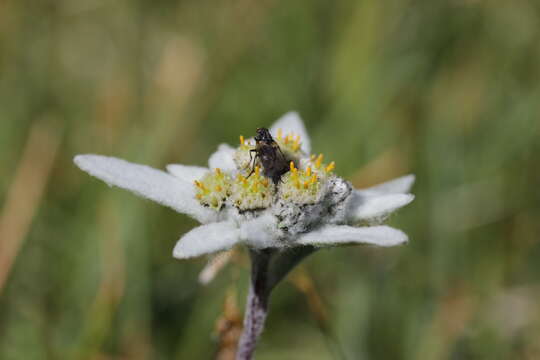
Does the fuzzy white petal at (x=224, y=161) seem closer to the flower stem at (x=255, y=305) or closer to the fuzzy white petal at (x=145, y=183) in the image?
the fuzzy white petal at (x=145, y=183)

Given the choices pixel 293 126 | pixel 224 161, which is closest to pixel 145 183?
pixel 224 161

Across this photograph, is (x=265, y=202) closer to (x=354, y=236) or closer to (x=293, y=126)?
(x=354, y=236)

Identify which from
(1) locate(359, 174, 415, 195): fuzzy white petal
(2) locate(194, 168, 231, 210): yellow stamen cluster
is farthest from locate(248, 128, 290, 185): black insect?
(1) locate(359, 174, 415, 195): fuzzy white petal

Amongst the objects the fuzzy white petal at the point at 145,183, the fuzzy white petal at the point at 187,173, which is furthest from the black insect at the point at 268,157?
the fuzzy white petal at the point at 187,173

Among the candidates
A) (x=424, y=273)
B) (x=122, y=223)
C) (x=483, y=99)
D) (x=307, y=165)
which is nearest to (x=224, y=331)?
(x=307, y=165)

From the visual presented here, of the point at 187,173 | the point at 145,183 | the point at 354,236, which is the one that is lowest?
the point at 354,236

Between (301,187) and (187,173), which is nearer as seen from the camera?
(301,187)

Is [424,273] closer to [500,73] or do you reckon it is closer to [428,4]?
[500,73]
